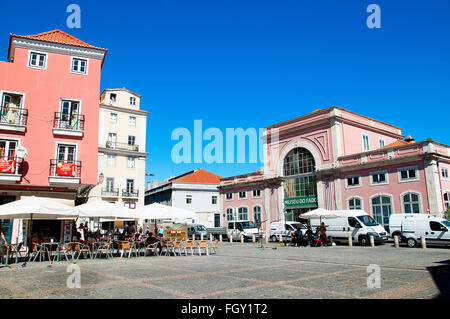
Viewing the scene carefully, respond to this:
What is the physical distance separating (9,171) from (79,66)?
790 centimetres

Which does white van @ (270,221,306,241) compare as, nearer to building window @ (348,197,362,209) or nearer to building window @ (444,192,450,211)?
building window @ (348,197,362,209)

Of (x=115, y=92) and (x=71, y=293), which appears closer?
(x=71, y=293)

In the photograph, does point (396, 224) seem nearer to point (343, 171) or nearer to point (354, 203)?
point (354, 203)

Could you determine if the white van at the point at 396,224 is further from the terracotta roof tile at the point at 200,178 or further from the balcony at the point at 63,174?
the terracotta roof tile at the point at 200,178

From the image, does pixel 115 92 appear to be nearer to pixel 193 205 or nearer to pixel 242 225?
pixel 193 205

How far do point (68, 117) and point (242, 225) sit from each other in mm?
17840

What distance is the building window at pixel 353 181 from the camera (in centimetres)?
3109

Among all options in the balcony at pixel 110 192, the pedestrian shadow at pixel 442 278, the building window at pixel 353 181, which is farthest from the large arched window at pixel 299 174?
the pedestrian shadow at pixel 442 278

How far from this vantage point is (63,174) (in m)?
19.7

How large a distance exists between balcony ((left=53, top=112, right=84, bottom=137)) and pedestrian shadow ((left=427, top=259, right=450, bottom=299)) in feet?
61.6

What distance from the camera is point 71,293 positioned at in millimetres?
7438

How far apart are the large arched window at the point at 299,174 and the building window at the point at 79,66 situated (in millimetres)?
22649

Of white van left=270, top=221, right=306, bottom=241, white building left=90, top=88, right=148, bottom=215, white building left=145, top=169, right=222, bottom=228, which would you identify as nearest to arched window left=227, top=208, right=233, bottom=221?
white building left=145, top=169, right=222, bottom=228
